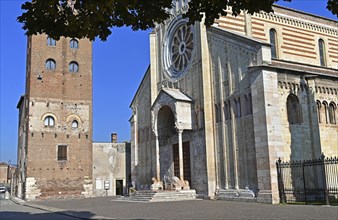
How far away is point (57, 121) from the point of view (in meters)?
31.7

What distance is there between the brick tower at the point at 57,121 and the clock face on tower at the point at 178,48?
10.1m

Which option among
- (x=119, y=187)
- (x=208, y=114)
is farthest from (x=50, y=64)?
(x=208, y=114)

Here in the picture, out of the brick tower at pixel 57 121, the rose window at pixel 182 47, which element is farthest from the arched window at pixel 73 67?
the rose window at pixel 182 47

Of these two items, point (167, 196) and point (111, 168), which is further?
point (111, 168)

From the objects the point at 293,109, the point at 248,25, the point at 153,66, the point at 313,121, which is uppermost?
the point at 248,25

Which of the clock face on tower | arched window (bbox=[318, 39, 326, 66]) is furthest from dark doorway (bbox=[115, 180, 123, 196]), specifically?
arched window (bbox=[318, 39, 326, 66])

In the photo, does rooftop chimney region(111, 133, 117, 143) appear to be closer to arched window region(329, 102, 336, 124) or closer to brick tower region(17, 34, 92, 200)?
brick tower region(17, 34, 92, 200)

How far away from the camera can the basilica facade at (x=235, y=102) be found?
17.8 metres

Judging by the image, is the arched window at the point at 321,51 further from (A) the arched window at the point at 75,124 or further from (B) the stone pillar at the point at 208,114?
(A) the arched window at the point at 75,124

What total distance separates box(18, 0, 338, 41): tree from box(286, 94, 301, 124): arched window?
13.3 m

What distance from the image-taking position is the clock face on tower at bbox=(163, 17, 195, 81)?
2402cm

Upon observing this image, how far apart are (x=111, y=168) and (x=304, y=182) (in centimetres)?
2005

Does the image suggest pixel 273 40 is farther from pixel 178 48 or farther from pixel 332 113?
pixel 332 113

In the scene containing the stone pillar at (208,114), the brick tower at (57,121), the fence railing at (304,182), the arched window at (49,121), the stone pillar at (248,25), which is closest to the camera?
the fence railing at (304,182)
